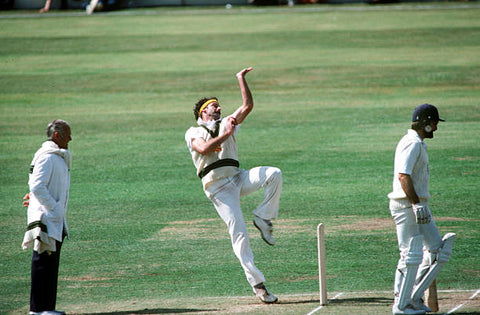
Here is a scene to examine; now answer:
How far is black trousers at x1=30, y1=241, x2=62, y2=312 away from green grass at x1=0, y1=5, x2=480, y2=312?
2.57 feet

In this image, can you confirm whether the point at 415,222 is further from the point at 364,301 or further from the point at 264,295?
the point at 264,295

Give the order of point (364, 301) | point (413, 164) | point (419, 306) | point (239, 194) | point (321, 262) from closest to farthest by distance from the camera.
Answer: point (413, 164), point (419, 306), point (321, 262), point (364, 301), point (239, 194)

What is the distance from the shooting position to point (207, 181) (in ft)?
29.3

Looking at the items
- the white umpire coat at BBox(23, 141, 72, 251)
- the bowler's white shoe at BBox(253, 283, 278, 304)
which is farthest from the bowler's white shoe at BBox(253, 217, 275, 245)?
the white umpire coat at BBox(23, 141, 72, 251)

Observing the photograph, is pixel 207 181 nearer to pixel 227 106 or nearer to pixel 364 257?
pixel 364 257

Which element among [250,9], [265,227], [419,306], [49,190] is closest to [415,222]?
[419,306]

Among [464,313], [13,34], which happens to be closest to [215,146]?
[464,313]

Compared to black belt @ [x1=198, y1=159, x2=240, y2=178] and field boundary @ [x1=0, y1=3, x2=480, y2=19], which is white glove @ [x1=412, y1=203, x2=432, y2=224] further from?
field boundary @ [x1=0, y1=3, x2=480, y2=19]

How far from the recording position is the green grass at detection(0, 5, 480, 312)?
1038 centimetres

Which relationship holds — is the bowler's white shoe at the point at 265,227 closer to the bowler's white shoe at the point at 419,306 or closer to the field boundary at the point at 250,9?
the bowler's white shoe at the point at 419,306

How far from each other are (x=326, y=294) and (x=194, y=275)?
92.6 inches

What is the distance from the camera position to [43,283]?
26.6 ft

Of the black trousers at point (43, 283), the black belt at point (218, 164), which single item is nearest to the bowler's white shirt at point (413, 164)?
the black belt at point (218, 164)

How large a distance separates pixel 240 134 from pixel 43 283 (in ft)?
40.3
